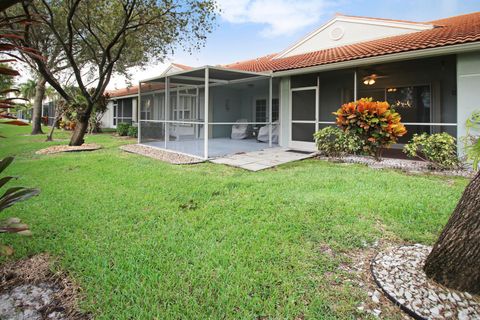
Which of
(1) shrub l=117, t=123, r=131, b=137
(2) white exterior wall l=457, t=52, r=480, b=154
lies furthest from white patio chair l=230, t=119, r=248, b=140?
(2) white exterior wall l=457, t=52, r=480, b=154

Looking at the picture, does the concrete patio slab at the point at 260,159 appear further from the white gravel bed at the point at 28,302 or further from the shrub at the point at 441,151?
the white gravel bed at the point at 28,302

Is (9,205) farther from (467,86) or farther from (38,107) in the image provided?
(38,107)

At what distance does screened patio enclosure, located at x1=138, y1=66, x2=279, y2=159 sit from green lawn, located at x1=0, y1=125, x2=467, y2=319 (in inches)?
203

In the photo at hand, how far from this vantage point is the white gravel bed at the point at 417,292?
6.68ft

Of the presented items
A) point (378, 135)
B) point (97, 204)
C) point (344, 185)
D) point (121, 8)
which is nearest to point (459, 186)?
point (344, 185)

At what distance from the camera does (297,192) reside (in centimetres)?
493

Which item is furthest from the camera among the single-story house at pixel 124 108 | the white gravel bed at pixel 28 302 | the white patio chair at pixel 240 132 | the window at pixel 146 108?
the single-story house at pixel 124 108

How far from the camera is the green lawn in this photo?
87.3 inches

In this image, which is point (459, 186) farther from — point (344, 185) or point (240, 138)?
point (240, 138)

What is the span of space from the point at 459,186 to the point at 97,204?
6.18m

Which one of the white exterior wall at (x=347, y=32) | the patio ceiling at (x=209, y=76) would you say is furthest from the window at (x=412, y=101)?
the patio ceiling at (x=209, y=76)

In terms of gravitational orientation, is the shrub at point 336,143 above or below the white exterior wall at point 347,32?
below

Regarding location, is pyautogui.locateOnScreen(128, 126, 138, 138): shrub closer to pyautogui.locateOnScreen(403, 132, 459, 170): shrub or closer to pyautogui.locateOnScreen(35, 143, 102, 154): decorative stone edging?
pyautogui.locateOnScreen(35, 143, 102, 154): decorative stone edging

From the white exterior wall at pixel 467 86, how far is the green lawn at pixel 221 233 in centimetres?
204
